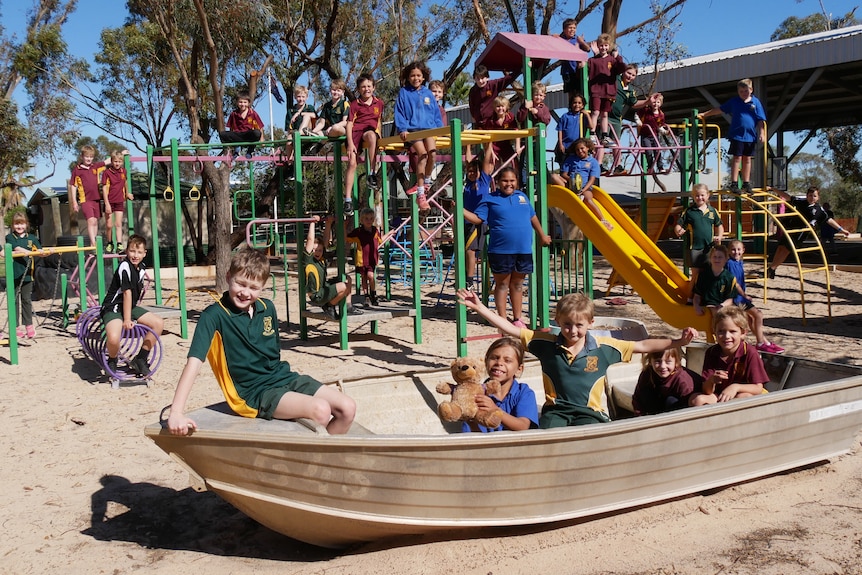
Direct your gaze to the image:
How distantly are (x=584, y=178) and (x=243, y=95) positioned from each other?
5070 millimetres

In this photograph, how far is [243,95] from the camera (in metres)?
Result: 12.0

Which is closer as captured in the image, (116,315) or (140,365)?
(116,315)

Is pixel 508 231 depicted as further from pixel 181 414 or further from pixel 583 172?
pixel 181 414

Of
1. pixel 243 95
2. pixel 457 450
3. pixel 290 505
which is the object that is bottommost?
pixel 290 505

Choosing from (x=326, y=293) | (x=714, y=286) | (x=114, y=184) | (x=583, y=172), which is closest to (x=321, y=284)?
(x=326, y=293)

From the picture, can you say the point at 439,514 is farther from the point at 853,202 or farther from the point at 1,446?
the point at 853,202

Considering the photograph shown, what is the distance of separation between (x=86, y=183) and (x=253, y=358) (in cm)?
1018

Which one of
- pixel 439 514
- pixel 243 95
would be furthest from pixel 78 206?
pixel 439 514

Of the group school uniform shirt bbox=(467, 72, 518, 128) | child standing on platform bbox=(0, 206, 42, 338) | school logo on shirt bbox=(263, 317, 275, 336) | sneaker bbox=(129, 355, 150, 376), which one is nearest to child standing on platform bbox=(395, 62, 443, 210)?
school uniform shirt bbox=(467, 72, 518, 128)

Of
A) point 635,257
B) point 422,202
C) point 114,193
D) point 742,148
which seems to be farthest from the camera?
point 114,193

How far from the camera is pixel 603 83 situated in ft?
40.5

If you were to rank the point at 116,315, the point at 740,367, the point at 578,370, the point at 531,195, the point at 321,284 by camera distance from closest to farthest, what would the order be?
the point at 578,370 → the point at 740,367 → the point at 116,315 → the point at 531,195 → the point at 321,284

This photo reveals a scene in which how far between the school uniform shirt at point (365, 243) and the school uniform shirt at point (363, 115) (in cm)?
134

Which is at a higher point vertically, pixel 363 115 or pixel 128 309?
pixel 363 115
